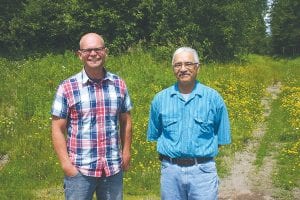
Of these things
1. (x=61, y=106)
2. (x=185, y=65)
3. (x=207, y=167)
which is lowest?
(x=207, y=167)

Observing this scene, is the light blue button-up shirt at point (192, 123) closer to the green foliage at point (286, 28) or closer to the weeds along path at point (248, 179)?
the weeds along path at point (248, 179)

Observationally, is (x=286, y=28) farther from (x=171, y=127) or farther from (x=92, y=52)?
(x=92, y=52)

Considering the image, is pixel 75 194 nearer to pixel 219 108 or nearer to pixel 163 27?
pixel 219 108

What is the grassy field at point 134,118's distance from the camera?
8242mm

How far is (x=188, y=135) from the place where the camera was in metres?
4.26

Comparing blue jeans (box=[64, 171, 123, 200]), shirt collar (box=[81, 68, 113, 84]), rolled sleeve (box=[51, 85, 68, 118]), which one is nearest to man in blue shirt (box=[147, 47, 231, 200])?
blue jeans (box=[64, 171, 123, 200])

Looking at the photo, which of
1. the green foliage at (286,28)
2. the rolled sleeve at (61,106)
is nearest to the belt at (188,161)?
the rolled sleeve at (61,106)

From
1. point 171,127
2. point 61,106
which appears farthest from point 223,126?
point 61,106

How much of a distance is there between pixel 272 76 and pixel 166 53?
6964 millimetres

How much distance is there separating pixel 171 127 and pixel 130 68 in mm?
12127

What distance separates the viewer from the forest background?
8758 mm

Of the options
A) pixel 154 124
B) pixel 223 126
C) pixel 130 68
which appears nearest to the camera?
pixel 223 126

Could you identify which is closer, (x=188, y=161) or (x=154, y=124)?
(x=188, y=161)

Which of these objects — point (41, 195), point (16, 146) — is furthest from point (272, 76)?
point (41, 195)
